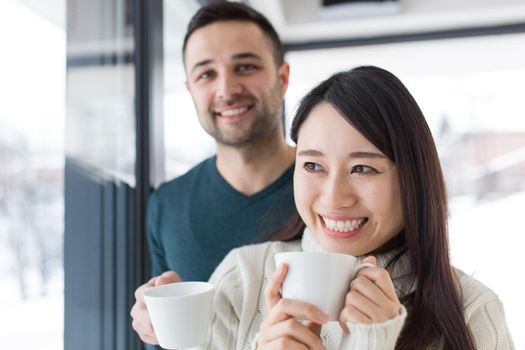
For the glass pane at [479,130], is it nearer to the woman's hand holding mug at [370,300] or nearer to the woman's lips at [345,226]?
the woman's lips at [345,226]

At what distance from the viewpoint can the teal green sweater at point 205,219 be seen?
1.55 metres

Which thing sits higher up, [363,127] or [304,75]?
[304,75]

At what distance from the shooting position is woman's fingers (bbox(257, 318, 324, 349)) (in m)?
0.69

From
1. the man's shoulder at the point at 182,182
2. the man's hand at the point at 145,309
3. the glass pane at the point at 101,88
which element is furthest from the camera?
the man's shoulder at the point at 182,182

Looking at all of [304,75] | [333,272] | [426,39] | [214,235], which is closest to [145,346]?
[214,235]

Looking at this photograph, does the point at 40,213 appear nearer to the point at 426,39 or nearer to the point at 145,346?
the point at 145,346

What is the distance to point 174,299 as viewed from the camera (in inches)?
30.0

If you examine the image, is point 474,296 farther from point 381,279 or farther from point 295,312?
point 295,312

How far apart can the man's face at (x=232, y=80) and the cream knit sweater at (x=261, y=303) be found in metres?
0.57

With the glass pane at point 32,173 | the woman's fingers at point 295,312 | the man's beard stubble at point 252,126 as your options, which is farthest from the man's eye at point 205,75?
the woman's fingers at point 295,312

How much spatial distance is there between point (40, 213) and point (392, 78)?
0.82m

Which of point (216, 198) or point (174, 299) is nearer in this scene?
point (174, 299)

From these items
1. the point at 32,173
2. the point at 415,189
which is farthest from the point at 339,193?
the point at 32,173

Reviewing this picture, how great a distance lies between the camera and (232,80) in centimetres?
157
